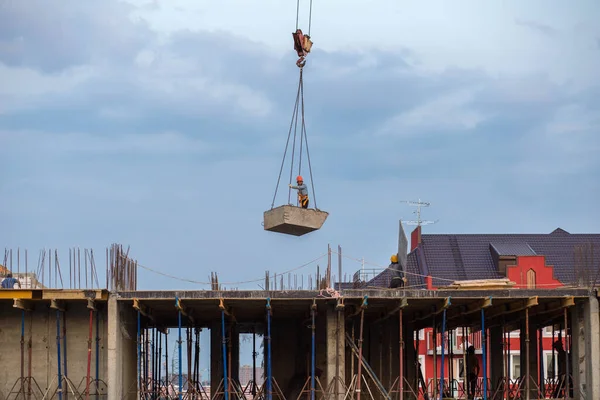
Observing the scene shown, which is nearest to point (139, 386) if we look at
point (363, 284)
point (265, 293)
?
point (265, 293)

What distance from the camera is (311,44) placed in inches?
1417

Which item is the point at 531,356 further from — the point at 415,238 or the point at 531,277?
the point at 415,238

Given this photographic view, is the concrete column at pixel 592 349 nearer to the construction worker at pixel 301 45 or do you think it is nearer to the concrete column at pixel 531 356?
the concrete column at pixel 531 356

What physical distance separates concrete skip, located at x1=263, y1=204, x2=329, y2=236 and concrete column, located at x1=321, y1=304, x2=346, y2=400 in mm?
3084

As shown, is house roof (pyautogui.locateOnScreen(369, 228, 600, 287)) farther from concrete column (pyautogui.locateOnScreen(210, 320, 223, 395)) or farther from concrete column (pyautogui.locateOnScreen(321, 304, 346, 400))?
concrete column (pyautogui.locateOnScreen(321, 304, 346, 400))

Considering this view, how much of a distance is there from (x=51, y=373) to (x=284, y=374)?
1001 cm

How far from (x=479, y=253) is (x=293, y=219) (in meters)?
39.4

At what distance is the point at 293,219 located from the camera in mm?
32312

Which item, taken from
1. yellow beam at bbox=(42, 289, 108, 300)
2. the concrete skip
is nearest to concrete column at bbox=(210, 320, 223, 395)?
yellow beam at bbox=(42, 289, 108, 300)

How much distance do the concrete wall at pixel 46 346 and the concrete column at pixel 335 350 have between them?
7.07 m

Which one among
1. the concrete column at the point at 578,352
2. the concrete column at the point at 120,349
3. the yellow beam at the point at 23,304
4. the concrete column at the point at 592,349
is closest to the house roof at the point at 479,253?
the concrete column at the point at 578,352

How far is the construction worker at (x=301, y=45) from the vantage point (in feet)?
116

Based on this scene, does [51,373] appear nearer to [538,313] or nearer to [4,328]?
[4,328]

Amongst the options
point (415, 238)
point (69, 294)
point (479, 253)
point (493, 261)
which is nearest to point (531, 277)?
point (493, 261)
